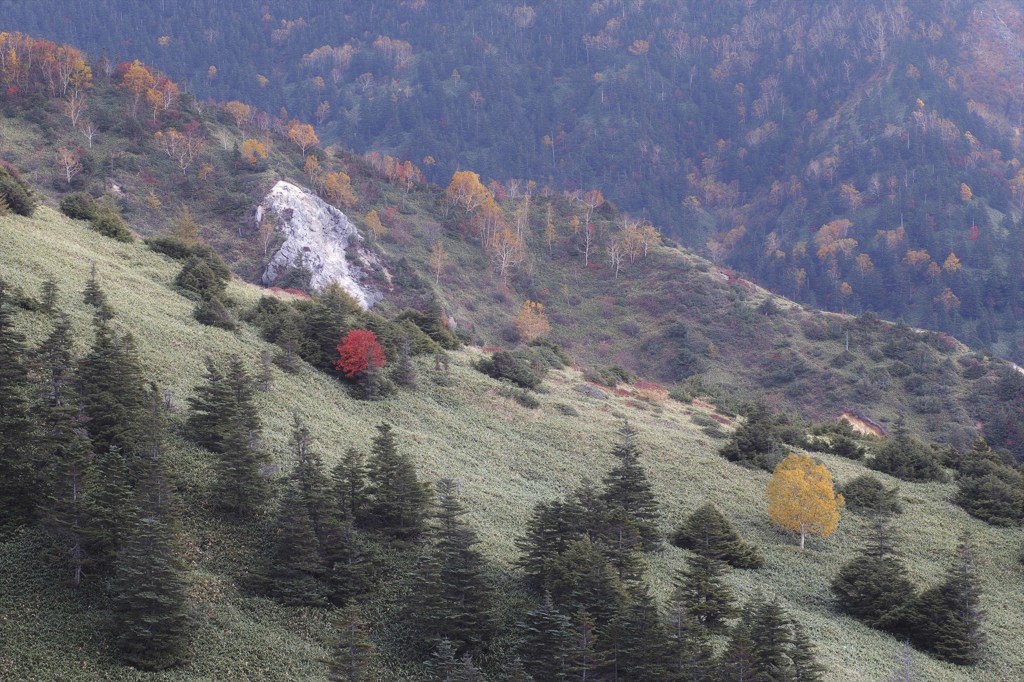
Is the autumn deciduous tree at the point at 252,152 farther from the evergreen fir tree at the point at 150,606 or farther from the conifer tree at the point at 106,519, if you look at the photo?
the evergreen fir tree at the point at 150,606

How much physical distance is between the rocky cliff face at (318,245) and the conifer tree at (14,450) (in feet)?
238

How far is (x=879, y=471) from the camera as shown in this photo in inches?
2191

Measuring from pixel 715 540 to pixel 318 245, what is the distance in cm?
8009

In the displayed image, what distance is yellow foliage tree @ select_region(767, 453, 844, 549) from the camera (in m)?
42.3

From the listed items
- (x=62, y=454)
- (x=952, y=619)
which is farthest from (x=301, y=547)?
(x=952, y=619)

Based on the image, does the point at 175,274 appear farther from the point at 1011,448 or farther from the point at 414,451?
the point at 1011,448

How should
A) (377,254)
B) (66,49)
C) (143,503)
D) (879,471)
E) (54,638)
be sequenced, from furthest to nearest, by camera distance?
(66,49) → (377,254) → (879,471) → (143,503) → (54,638)

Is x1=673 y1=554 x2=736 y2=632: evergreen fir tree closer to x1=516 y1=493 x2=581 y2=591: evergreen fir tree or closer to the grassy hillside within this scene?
the grassy hillside

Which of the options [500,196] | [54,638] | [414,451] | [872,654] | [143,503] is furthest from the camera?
[500,196]

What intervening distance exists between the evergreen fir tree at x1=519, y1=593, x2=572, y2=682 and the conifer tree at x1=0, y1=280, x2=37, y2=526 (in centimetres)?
1540

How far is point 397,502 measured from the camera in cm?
3206

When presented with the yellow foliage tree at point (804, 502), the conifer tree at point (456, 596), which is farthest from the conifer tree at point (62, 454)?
the yellow foliage tree at point (804, 502)

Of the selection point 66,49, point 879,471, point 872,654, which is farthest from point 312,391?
point 66,49

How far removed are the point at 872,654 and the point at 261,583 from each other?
2201 cm
